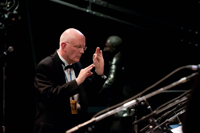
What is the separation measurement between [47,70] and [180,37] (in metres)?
3.72

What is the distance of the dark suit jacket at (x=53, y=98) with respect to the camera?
251cm

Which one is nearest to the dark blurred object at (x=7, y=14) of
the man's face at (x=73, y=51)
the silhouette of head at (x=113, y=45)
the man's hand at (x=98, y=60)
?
the silhouette of head at (x=113, y=45)

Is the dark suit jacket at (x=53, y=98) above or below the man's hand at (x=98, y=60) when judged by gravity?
below

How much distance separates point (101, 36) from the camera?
591cm

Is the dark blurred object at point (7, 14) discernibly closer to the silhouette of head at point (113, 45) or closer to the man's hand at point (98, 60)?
the silhouette of head at point (113, 45)

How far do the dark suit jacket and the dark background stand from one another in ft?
6.34

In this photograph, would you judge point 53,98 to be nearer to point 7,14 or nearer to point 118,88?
point 7,14

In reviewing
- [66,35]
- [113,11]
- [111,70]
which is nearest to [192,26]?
[113,11]

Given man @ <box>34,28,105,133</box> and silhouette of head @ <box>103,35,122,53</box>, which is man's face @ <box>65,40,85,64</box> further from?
silhouette of head @ <box>103,35,122,53</box>

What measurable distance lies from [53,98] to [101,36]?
353 centimetres

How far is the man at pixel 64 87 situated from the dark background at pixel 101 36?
1.85m

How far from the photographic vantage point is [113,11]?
566 cm

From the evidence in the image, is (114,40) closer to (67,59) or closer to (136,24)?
(136,24)

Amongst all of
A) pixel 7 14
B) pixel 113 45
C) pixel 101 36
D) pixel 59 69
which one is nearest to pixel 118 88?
pixel 113 45
